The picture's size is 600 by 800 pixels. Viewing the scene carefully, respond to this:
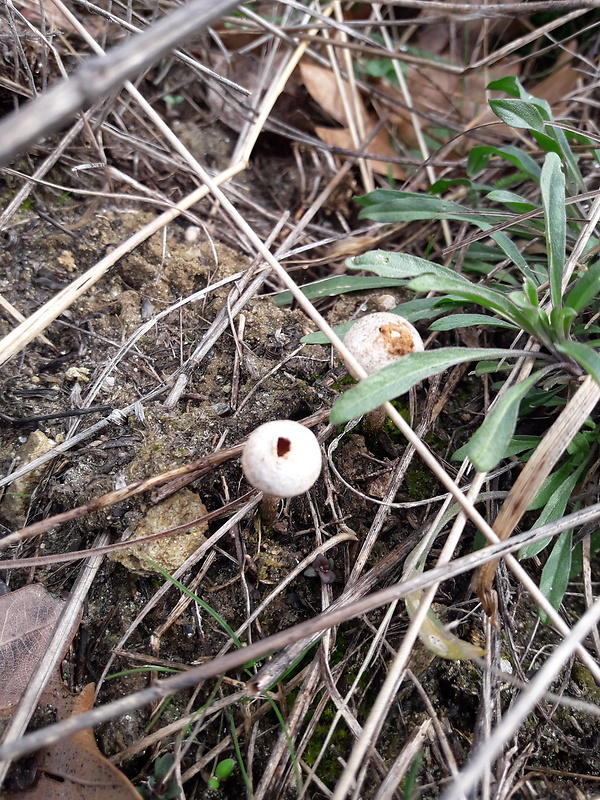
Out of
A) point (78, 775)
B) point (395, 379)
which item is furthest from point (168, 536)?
point (395, 379)

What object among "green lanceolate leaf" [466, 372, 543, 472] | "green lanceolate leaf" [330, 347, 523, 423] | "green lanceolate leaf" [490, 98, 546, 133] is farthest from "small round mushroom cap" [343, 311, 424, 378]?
"green lanceolate leaf" [490, 98, 546, 133]

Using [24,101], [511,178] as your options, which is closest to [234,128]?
[24,101]

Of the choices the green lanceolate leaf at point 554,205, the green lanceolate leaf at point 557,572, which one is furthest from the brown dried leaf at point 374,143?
the green lanceolate leaf at point 557,572

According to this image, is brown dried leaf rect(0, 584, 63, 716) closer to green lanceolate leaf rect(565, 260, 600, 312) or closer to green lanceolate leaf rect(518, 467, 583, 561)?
green lanceolate leaf rect(518, 467, 583, 561)

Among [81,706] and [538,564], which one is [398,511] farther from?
[81,706]

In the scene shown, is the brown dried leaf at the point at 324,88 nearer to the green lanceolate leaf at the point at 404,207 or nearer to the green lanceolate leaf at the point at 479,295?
the green lanceolate leaf at the point at 404,207

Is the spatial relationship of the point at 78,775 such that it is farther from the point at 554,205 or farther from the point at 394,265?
the point at 554,205

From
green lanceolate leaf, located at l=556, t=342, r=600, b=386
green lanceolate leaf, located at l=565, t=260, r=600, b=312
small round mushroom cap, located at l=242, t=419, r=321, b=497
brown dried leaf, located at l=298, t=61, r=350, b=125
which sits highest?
brown dried leaf, located at l=298, t=61, r=350, b=125
